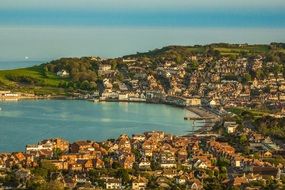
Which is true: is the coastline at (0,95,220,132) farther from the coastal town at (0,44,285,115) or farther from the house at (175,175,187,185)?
the house at (175,175,187,185)

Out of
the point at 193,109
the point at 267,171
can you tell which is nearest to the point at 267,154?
the point at 267,171

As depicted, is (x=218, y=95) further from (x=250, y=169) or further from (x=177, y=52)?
(x=250, y=169)

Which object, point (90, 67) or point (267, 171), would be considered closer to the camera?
point (267, 171)

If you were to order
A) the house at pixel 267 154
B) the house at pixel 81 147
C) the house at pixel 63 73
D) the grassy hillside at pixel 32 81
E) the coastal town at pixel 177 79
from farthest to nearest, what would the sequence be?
1. the house at pixel 63 73
2. the grassy hillside at pixel 32 81
3. the coastal town at pixel 177 79
4. the house at pixel 267 154
5. the house at pixel 81 147

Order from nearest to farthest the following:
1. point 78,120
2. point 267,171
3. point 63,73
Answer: point 267,171 < point 78,120 < point 63,73

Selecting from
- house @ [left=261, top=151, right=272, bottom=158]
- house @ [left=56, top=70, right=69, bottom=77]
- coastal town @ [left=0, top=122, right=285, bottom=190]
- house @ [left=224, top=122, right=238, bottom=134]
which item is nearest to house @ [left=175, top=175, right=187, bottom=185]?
coastal town @ [left=0, top=122, right=285, bottom=190]

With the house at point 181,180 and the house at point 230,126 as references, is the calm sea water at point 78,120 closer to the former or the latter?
the house at point 230,126

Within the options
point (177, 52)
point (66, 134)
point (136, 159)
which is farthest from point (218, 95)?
point (136, 159)

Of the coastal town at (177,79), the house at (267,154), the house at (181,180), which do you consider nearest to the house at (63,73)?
the coastal town at (177,79)

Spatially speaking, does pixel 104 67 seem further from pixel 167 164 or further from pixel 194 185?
pixel 194 185
